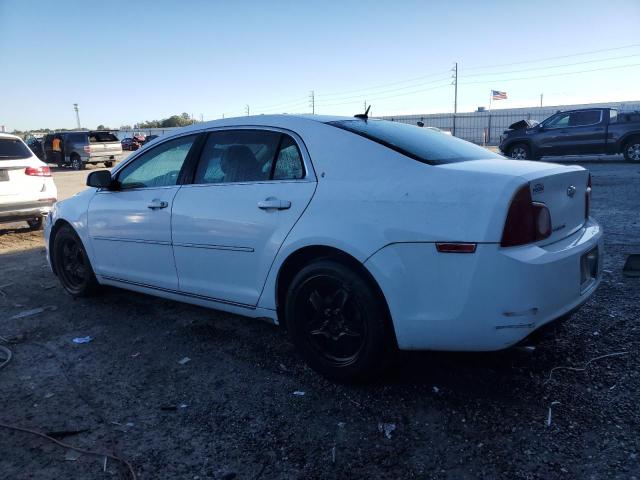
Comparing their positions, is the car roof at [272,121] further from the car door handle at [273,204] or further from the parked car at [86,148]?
the parked car at [86,148]

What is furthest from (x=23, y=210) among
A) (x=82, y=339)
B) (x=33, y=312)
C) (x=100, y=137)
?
(x=100, y=137)

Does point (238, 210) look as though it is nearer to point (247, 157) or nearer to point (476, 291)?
point (247, 157)

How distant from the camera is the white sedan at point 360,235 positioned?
2.42 metres

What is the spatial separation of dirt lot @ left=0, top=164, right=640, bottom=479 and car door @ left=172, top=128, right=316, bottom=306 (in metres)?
0.55

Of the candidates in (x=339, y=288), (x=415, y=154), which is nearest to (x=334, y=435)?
(x=339, y=288)

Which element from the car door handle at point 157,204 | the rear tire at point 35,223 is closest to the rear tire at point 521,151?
the rear tire at point 35,223

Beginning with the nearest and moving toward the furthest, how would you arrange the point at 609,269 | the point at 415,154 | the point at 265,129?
the point at 415,154, the point at 265,129, the point at 609,269

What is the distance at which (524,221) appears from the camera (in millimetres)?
2430

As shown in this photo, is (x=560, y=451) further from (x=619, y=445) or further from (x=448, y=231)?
(x=448, y=231)

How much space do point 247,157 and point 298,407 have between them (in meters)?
1.68

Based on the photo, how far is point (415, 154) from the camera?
2.86 meters

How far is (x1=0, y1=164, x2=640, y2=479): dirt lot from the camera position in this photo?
7.50ft

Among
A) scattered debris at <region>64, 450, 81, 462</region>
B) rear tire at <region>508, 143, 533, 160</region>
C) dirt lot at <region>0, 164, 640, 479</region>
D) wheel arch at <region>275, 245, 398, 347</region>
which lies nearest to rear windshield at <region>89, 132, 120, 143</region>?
rear tire at <region>508, 143, 533, 160</region>

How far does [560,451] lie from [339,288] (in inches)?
52.6
